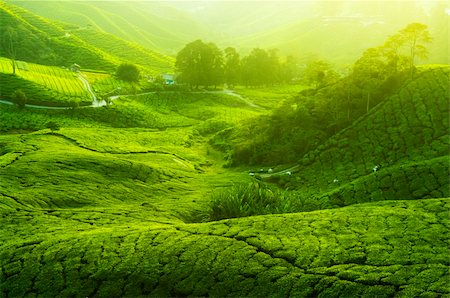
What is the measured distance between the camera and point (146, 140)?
2768 inches

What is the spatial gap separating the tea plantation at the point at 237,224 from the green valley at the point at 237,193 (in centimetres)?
10

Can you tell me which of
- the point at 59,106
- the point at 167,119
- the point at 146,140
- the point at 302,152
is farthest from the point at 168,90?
the point at 302,152

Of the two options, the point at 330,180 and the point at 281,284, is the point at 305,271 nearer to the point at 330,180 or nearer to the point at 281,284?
the point at 281,284

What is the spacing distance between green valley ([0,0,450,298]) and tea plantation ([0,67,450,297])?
0.10 metres

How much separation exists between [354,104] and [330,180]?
15.3 metres

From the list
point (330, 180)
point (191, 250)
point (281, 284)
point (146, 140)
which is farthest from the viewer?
point (146, 140)

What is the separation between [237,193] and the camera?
1235 inches

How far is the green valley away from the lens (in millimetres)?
19094

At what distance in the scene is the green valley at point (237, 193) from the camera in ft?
62.6

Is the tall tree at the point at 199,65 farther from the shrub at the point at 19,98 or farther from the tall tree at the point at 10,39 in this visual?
the tall tree at the point at 10,39

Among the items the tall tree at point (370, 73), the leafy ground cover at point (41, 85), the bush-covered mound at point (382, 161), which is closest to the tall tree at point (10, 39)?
the leafy ground cover at point (41, 85)

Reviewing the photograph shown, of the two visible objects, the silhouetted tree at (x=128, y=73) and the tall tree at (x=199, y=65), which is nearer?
the silhouetted tree at (x=128, y=73)

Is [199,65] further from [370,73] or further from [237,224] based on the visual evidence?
[237,224]

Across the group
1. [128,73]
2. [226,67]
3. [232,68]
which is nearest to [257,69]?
[232,68]
